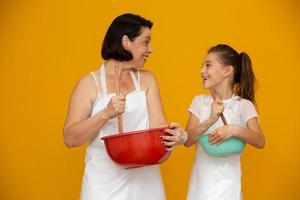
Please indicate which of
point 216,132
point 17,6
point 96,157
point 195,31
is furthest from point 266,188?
point 17,6

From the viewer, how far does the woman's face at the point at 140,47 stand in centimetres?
165

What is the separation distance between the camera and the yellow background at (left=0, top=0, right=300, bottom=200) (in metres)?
2.46

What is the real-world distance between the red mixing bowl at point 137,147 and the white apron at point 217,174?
379 mm

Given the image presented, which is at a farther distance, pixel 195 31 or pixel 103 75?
pixel 195 31

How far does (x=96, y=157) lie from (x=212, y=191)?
407 mm

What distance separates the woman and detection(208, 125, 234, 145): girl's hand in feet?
0.51

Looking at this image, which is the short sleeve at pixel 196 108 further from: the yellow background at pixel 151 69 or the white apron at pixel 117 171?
the yellow background at pixel 151 69

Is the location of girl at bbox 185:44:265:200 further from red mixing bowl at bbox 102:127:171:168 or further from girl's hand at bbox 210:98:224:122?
red mixing bowl at bbox 102:127:171:168

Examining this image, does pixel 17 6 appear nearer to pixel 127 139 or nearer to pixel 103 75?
pixel 103 75

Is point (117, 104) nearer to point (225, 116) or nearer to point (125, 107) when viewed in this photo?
point (125, 107)

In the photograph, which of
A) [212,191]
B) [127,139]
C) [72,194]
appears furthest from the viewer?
[72,194]

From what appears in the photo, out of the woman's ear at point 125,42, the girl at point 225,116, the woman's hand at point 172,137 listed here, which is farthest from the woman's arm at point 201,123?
the woman's ear at point 125,42

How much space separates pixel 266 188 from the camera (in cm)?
251

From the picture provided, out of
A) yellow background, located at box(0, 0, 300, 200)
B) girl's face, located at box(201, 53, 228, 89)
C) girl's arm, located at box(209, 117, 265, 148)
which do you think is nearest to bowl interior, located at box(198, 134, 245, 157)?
girl's arm, located at box(209, 117, 265, 148)
